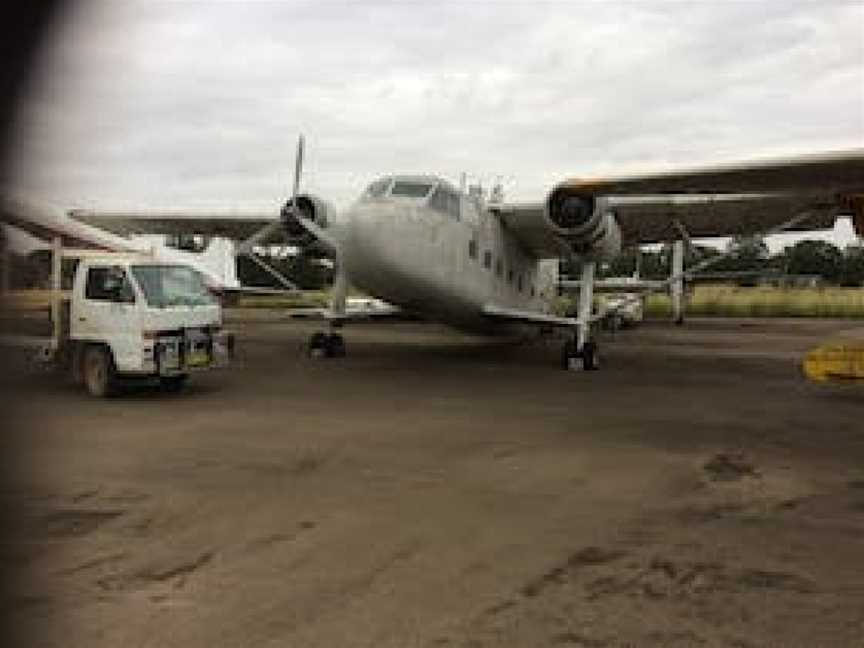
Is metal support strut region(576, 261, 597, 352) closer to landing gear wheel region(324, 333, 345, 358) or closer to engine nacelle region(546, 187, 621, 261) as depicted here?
engine nacelle region(546, 187, 621, 261)

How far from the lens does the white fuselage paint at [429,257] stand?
56.6 feet

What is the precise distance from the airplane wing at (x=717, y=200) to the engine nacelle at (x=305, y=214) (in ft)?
11.6

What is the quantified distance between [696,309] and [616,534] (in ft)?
153

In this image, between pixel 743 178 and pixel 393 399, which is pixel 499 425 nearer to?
pixel 393 399

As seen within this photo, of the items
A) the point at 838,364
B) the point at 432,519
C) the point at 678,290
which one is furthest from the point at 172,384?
the point at 678,290

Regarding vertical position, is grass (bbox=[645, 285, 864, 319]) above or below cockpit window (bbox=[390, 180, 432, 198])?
below

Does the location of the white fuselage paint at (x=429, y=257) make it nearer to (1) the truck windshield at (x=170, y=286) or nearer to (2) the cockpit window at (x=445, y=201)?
(2) the cockpit window at (x=445, y=201)

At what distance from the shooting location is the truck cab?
14336 mm

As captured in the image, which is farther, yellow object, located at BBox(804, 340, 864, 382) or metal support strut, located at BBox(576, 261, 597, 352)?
metal support strut, located at BBox(576, 261, 597, 352)

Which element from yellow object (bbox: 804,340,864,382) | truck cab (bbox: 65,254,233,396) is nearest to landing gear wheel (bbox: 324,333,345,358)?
truck cab (bbox: 65,254,233,396)

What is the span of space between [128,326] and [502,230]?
9.11 m

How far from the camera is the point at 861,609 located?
5.29 m

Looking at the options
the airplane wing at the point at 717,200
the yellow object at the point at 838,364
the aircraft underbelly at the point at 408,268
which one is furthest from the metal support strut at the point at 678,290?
the yellow object at the point at 838,364

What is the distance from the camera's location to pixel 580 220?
61.8ft
